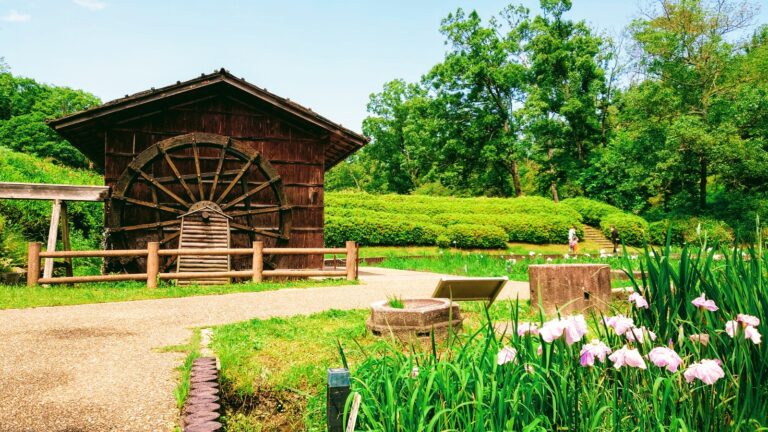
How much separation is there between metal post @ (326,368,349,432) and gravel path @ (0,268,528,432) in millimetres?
1630

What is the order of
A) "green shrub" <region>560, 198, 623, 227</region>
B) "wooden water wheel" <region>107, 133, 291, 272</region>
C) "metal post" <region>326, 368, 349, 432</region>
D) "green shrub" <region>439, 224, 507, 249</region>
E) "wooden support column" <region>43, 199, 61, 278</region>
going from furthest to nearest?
"green shrub" <region>560, 198, 623, 227</region>
"green shrub" <region>439, 224, 507, 249</region>
"wooden water wheel" <region>107, 133, 291, 272</region>
"wooden support column" <region>43, 199, 61, 278</region>
"metal post" <region>326, 368, 349, 432</region>

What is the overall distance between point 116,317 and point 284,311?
2443 millimetres

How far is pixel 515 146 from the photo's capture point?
4094cm

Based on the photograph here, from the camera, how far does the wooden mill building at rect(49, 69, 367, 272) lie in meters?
13.9

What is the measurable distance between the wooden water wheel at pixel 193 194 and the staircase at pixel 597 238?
816 inches

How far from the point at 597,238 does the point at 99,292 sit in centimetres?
2730

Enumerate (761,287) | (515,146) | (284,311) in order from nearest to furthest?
(761,287), (284,311), (515,146)

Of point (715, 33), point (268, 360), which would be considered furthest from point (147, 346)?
point (715, 33)

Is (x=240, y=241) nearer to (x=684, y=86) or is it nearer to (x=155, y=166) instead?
(x=155, y=166)

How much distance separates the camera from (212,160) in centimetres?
1486

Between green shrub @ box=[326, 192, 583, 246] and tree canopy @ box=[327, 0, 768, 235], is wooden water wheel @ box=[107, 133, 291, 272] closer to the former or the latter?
green shrub @ box=[326, 192, 583, 246]

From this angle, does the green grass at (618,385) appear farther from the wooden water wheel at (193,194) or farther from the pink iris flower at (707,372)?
the wooden water wheel at (193,194)

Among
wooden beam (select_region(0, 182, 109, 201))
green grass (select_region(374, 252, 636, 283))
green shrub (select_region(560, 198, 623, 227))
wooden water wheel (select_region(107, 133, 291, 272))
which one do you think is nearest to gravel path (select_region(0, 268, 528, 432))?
wooden beam (select_region(0, 182, 109, 201))

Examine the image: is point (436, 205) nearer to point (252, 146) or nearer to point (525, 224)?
point (525, 224)
